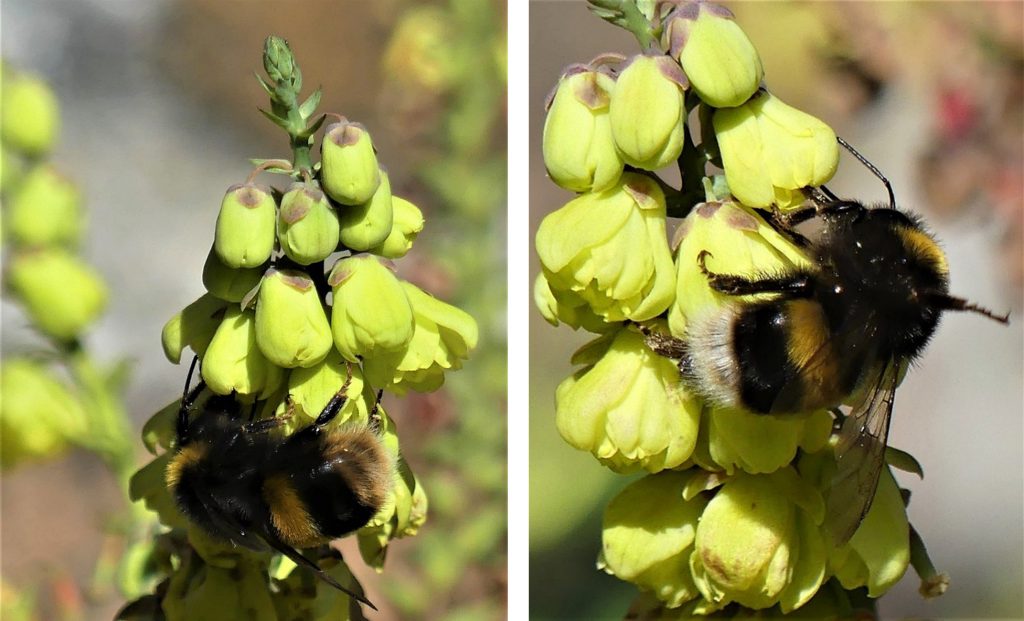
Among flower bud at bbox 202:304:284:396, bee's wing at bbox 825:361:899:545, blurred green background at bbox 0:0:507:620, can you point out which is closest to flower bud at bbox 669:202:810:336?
bee's wing at bbox 825:361:899:545

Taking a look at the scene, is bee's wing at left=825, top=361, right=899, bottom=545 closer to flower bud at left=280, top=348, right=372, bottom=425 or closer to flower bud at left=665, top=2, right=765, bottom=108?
flower bud at left=665, top=2, right=765, bottom=108

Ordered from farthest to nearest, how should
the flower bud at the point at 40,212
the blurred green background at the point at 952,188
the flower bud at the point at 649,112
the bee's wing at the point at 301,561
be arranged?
the blurred green background at the point at 952,188 < the flower bud at the point at 40,212 < the bee's wing at the point at 301,561 < the flower bud at the point at 649,112

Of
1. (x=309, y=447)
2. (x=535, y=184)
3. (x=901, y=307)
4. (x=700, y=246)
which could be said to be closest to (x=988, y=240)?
(x=535, y=184)

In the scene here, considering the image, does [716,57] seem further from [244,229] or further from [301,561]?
[301,561]

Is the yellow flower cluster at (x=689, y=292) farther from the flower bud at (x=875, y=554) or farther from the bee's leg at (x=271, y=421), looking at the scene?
the bee's leg at (x=271, y=421)

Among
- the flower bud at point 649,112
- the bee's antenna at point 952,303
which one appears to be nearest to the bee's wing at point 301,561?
the flower bud at point 649,112

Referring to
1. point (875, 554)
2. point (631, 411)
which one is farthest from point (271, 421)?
point (875, 554)
